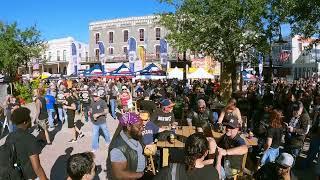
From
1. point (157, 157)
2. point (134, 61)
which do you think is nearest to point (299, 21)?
point (157, 157)

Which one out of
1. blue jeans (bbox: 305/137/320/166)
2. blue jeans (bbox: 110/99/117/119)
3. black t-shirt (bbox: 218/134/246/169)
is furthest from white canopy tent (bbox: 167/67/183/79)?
black t-shirt (bbox: 218/134/246/169)

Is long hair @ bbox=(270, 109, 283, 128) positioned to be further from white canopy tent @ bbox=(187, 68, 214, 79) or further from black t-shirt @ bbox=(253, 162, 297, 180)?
white canopy tent @ bbox=(187, 68, 214, 79)

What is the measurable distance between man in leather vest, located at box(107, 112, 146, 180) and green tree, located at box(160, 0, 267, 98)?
11.8 metres

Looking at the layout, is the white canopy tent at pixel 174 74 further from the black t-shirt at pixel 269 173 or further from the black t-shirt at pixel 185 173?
the black t-shirt at pixel 185 173

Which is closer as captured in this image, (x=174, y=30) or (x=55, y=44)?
(x=174, y=30)

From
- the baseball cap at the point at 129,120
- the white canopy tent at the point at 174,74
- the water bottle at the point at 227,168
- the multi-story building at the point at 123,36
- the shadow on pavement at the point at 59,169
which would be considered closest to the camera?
the baseball cap at the point at 129,120

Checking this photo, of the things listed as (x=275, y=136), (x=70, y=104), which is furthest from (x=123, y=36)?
(x=275, y=136)

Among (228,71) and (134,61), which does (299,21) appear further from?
(134,61)

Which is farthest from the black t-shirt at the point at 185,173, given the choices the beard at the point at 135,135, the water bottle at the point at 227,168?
the water bottle at the point at 227,168

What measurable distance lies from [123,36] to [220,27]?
45757 mm

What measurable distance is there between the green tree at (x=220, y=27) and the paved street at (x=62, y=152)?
477cm

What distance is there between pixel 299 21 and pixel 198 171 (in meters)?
12.9

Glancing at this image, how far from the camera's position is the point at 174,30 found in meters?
17.0

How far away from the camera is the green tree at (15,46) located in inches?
1532
